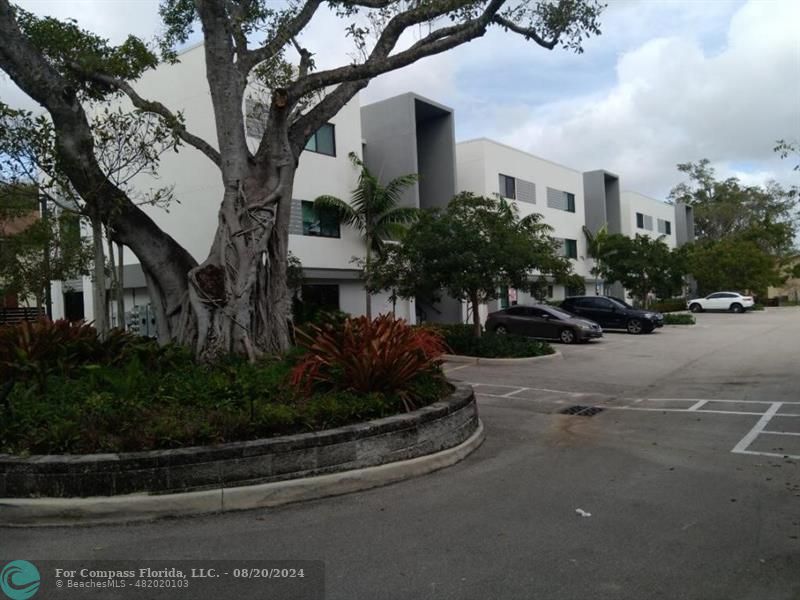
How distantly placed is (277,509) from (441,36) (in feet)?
22.8

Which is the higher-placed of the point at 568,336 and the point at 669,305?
the point at 669,305

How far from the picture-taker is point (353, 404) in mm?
6305

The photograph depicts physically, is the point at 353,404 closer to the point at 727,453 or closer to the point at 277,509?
the point at 277,509

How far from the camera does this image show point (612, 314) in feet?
86.2

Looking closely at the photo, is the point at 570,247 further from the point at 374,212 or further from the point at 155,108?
the point at 155,108

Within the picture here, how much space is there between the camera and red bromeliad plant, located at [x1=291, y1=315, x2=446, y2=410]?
22.0ft

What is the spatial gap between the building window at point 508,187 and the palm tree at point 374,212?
35.3 feet

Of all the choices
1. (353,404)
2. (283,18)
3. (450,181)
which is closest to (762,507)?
(353,404)

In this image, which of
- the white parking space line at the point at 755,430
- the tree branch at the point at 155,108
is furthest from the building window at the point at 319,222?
the white parking space line at the point at 755,430

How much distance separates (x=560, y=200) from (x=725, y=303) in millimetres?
14637

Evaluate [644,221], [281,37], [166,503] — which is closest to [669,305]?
[644,221]

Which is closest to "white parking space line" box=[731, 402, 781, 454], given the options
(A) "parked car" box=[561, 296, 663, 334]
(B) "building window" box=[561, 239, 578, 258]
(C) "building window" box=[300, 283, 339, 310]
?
(C) "building window" box=[300, 283, 339, 310]

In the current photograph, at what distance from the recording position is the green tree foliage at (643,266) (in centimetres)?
3131

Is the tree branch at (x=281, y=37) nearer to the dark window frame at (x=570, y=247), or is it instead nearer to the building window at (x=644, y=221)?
the dark window frame at (x=570, y=247)
